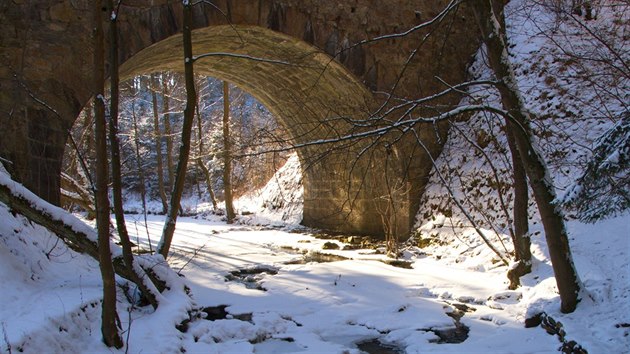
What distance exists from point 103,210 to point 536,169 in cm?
362

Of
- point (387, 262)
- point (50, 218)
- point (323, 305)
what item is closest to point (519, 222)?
point (323, 305)

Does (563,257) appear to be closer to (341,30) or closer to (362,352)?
(362,352)

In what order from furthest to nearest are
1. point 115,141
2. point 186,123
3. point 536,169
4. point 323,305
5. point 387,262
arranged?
point 387,262, point 323,305, point 186,123, point 536,169, point 115,141

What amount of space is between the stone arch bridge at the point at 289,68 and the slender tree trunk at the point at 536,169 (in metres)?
0.37

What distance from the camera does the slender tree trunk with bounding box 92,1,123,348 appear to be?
12.0 ft

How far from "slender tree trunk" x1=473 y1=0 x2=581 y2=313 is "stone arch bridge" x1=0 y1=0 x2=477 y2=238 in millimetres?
373

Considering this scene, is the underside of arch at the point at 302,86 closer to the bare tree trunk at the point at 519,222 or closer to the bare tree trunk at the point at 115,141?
the bare tree trunk at the point at 519,222

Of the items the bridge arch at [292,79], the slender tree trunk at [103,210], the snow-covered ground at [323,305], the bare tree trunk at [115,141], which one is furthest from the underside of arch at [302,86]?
the slender tree trunk at [103,210]

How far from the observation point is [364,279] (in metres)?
7.21

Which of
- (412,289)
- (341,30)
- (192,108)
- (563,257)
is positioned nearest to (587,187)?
(563,257)

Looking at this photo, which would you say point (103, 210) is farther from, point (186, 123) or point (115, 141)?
point (186, 123)

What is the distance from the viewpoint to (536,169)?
4570 mm

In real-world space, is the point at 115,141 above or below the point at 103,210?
above

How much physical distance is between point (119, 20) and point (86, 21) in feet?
1.61
